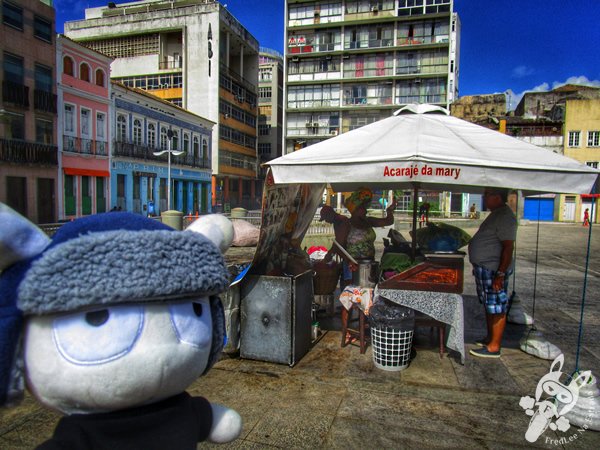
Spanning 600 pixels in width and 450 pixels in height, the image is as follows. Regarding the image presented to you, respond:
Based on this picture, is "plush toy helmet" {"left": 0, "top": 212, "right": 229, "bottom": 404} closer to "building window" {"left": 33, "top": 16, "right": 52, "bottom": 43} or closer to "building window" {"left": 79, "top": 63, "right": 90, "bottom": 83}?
"building window" {"left": 33, "top": 16, "right": 52, "bottom": 43}

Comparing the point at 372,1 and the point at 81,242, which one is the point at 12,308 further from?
the point at 372,1

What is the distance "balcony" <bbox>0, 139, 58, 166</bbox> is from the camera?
20664 mm

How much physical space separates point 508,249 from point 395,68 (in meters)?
43.7

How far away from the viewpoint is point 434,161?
12.3ft

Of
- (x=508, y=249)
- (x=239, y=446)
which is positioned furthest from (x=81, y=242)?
(x=508, y=249)

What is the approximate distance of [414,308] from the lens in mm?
4410

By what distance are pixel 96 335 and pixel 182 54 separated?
139 feet

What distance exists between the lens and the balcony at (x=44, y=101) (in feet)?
72.6

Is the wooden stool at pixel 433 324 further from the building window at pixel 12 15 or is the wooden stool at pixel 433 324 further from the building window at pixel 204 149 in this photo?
the building window at pixel 204 149

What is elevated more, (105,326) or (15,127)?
(15,127)

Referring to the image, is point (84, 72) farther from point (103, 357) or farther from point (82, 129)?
point (103, 357)

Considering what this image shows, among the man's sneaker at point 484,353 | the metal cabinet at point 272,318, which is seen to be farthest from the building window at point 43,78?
the man's sneaker at point 484,353

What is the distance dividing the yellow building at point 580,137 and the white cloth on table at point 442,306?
4081 centimetres

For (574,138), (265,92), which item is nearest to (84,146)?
(265,92)
